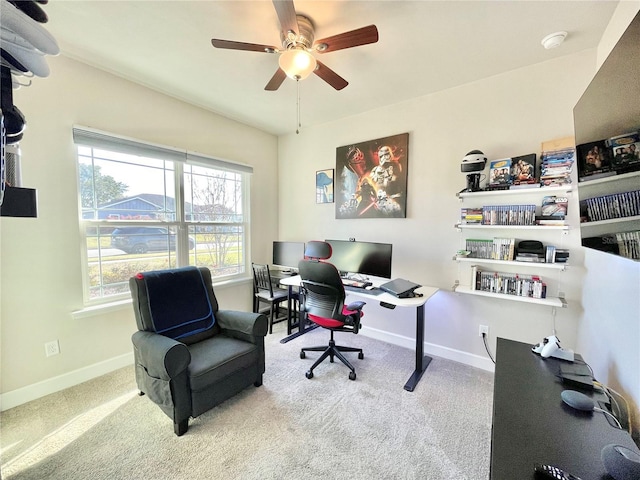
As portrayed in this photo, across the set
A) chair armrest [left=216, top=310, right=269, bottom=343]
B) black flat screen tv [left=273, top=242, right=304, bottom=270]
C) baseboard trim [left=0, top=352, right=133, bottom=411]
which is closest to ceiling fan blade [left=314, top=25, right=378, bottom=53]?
chair armrest [left=216, top=310, right=269, bottom=343]

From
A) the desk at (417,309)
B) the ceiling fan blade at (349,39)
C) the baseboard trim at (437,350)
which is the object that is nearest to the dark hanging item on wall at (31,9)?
the ceiling fan blade at (349,39)

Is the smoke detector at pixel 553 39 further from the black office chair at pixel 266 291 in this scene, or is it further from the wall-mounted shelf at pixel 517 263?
the black office chair at pixel 266 291

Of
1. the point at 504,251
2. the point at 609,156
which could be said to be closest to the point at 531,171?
the point at 504,251

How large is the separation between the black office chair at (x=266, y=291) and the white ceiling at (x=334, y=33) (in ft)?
6.66

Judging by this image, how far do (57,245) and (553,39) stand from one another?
4.05 metres

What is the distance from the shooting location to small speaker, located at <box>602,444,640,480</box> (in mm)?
689

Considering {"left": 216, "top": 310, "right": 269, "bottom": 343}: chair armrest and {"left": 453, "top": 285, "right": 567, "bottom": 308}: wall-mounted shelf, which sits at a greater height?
{"left": 453, "top": 285, "right": 567, "bottom": 308}: wall-mounted shelf

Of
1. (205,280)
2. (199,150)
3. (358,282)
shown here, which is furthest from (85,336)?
(358,282)

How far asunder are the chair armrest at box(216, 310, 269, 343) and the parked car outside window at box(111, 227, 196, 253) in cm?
115

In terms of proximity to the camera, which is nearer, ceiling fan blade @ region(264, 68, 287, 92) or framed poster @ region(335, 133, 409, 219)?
ceiling fan blade @ region(264, 68, 287, 92)

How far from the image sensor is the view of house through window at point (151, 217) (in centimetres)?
233

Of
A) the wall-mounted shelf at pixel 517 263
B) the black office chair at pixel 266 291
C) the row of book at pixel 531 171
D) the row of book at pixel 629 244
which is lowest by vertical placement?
the black office chair at pixel 266 291

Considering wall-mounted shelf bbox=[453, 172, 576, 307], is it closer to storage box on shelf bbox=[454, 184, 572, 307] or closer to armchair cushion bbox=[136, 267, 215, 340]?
storage box on shelf bbox=[454, 184, 572, 307]

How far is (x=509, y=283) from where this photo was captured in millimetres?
2211
